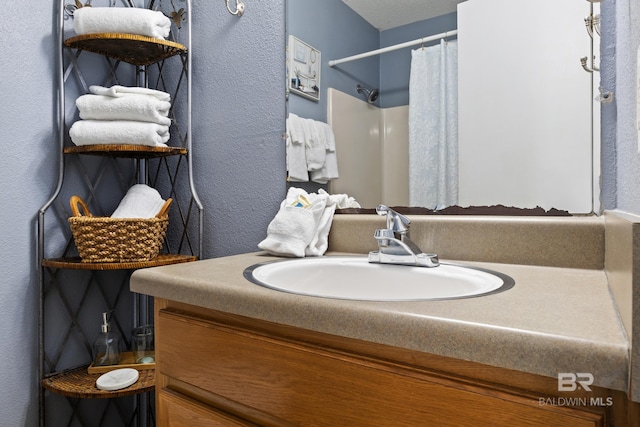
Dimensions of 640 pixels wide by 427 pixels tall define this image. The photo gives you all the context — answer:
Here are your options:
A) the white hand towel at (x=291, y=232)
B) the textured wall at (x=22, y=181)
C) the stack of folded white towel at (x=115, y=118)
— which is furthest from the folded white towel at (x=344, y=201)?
the textured wall at (x=22, y=181)

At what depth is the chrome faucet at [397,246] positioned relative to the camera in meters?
0.98

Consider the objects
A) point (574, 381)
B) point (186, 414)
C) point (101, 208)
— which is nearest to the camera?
point (574, 381)

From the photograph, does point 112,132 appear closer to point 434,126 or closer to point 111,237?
point 111,237

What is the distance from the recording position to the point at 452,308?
0.58 m

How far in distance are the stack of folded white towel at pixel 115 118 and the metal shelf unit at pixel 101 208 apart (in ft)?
0.11

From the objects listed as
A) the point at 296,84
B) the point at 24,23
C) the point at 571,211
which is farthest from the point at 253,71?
the point at 571,211

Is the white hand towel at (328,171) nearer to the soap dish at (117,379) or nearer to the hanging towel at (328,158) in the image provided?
the hanging towel at (328,158)

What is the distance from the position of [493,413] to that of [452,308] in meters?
0.14

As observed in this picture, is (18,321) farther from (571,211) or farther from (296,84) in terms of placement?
(571,211)

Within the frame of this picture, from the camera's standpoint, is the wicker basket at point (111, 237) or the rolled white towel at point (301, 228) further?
the wicker basket at point (111, 237)

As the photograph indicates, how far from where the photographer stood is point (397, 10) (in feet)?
3.92

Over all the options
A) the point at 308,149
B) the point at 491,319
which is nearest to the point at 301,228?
the point at 308,149

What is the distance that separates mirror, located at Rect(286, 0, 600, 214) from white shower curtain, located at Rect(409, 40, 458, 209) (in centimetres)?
2

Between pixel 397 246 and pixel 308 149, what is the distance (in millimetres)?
480
